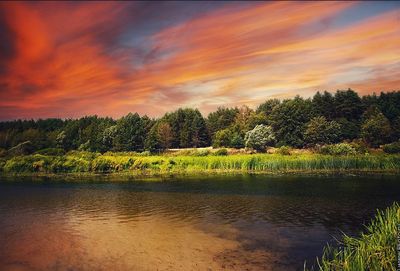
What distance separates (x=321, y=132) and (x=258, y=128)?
1588 centimetres

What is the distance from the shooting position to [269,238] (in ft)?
60.8

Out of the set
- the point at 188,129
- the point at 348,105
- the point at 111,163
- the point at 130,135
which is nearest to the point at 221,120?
the point at 188,129

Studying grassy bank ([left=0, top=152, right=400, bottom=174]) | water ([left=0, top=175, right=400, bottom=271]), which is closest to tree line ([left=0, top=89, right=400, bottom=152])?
grassy bank ([left=0, top=152, right=400, bottom=174])

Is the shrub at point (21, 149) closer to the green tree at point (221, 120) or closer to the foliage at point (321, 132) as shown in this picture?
the green tree at point (221, 120)

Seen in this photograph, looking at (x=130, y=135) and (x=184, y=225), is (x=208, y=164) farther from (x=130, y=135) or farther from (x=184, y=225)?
(x=130, y=135)

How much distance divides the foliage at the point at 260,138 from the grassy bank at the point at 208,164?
71.1ft

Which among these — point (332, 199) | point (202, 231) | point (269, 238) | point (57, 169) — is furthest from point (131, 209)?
point (57, 169)

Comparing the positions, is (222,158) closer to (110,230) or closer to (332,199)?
(332,199)

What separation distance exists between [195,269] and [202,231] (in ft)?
19.7

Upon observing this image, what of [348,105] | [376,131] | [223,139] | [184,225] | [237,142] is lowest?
[184,225]

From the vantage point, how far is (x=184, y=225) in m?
22.0

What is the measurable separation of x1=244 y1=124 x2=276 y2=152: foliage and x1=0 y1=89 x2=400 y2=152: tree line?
0.88 ft

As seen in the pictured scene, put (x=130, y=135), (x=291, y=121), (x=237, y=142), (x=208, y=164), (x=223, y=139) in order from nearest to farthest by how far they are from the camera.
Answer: (x=208, y=164) < (x=291, y=121) < (x=237, y=142) < (x=223, y=139) < (x=130, y=135)

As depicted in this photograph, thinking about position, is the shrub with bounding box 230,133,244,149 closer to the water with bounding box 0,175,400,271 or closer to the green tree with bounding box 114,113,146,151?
the green tree with bounding box 114,113,146,151
